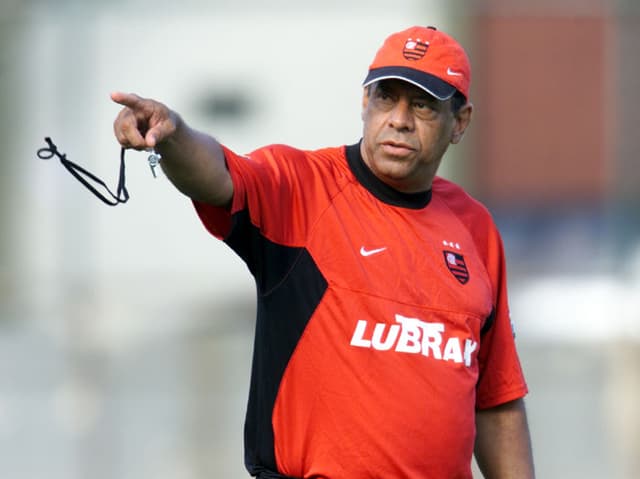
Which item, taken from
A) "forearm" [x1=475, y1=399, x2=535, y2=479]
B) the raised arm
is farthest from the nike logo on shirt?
"forearm" [x1=475, y1=399, x2=535, y2=479]

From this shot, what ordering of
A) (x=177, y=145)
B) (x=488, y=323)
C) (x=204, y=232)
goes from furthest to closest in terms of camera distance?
(x=204, y=232), (x=488, y=323), (x=177, y=145)

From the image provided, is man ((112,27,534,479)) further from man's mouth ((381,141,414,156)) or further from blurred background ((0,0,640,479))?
blurred background ((0,0,640,479))

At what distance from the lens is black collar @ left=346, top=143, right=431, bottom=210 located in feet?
9.56

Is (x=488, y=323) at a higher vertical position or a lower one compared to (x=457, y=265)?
lower

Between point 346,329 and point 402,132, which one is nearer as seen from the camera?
point 346,329

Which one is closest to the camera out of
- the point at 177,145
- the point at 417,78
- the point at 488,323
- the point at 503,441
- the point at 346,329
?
the point at 177,145

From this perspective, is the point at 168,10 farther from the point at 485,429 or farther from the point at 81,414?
the point at 485,429

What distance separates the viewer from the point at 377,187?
9.58 feet

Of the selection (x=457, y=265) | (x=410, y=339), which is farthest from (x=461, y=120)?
(x=410, y=339)

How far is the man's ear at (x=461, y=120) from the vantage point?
3076 mm

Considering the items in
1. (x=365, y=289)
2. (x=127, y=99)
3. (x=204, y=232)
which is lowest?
(x=204, y=232)

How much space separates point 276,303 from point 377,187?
1.24ft

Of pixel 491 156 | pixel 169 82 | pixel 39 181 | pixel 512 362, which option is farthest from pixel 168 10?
pixel 512 362

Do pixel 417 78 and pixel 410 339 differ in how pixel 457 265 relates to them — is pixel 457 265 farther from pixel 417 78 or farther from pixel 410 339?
pixel 417 78
